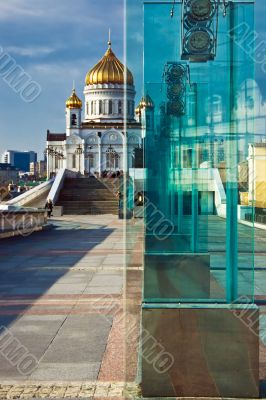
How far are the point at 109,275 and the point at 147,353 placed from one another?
21.7 ft

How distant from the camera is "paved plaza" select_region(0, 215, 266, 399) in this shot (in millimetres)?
5266

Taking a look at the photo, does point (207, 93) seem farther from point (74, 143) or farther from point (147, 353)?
point (74, 143)

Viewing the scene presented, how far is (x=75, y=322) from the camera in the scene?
744 cm

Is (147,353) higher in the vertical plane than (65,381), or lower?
higher

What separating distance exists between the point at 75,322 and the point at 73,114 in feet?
276

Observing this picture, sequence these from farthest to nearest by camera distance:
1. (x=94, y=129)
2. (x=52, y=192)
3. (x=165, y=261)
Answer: (x=94, y=129) → (x=52, y=192) → (x=165, y=261)

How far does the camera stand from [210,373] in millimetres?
4922

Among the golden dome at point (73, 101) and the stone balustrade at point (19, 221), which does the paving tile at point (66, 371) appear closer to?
the stone balustrade at point (19, 221)

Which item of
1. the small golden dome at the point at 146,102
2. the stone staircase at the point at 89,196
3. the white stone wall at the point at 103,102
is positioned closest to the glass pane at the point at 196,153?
the small golden dome at the point at 146,102

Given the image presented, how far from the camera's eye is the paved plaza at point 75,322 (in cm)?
527

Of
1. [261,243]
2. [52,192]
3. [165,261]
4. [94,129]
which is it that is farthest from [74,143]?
[165,261]

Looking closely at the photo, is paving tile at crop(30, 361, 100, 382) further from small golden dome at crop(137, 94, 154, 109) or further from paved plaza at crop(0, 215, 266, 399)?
small golden dome at crop(137, 94, 154, 109)

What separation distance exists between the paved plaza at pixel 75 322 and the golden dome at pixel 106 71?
252 ft

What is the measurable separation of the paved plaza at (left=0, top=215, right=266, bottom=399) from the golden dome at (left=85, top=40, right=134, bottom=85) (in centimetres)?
7668
